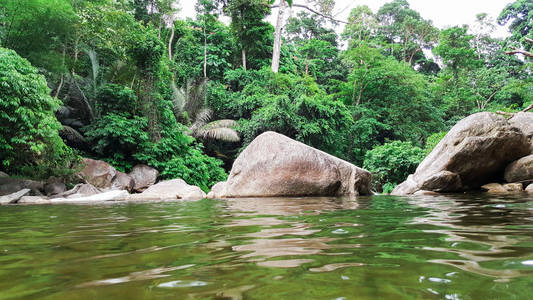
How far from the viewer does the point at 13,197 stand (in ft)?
22.2

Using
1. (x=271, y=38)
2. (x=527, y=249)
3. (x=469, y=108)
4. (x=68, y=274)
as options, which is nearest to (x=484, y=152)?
(x=527, y=249)

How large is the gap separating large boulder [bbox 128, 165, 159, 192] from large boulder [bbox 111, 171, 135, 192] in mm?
258

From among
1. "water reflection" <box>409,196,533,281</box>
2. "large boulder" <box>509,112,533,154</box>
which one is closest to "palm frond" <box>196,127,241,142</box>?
"large boulder" <box>509,112,533,154</box>

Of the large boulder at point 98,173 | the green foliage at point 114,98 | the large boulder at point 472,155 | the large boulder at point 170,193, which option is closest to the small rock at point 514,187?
the large boulder at point 472,155

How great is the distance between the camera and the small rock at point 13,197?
6.47 metres

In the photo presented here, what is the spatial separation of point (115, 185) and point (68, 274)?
10.3 m

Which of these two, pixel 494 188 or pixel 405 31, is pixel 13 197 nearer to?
pixel 494 188

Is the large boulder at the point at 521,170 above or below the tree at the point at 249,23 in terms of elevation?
below

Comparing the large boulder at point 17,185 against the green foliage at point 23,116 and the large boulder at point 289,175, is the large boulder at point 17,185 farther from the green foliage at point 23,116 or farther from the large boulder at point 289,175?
the large boulder at point 289,175

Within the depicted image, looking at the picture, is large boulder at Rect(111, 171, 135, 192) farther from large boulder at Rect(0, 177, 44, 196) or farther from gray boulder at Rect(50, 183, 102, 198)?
large boulder at Rect(0, 177, 44, 196)

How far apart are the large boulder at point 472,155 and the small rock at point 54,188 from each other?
983cm

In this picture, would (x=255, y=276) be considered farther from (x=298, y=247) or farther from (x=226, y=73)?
(x=226, y=73)

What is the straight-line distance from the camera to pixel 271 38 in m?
21.0

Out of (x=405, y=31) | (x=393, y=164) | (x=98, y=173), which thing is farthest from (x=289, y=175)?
(x=405, y=31)
